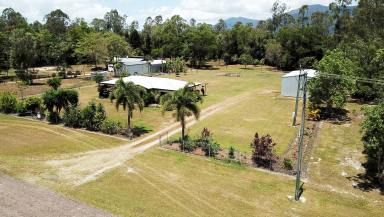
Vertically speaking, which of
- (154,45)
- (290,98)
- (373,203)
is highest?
(154,45)

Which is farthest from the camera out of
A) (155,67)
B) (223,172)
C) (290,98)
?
(155,67)

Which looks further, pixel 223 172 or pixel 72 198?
pixel 223 172

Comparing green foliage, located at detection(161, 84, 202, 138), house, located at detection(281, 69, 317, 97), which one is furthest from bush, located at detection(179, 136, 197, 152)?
house, located at detection(281, 69, 317, 97)

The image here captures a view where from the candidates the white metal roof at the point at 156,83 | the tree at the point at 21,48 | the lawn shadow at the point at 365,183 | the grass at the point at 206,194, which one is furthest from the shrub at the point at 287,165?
the tree at the point at 21,48

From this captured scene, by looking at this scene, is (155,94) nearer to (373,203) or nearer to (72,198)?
(72,198)

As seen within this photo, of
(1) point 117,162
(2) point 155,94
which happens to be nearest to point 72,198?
(1) point 117,162

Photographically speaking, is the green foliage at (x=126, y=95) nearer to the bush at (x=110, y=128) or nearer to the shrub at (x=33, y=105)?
the bush at (x=110, y=128)

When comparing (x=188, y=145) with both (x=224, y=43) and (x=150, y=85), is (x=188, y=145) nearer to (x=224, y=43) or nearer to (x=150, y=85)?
(x=150, y=85)
